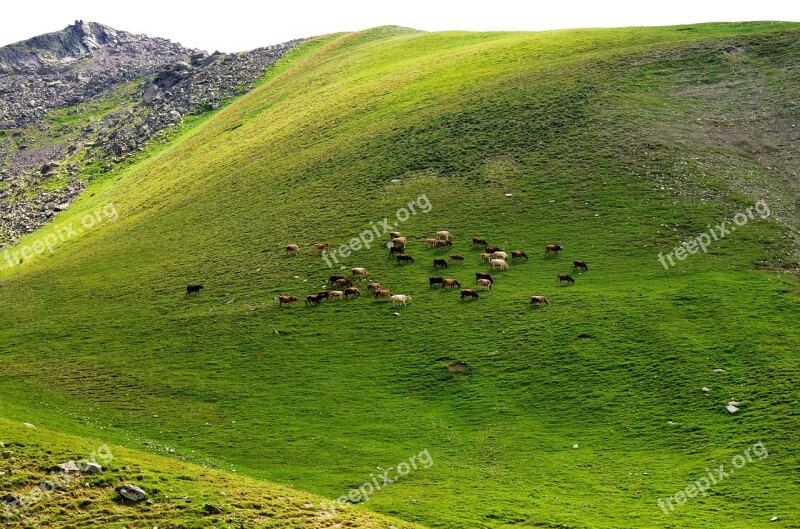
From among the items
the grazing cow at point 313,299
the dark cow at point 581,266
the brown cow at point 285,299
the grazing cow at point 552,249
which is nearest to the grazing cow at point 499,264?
the grazing cow at point 552,249

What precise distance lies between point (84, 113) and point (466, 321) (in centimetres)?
14012

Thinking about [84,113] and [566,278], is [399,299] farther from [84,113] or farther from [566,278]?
[84,113]

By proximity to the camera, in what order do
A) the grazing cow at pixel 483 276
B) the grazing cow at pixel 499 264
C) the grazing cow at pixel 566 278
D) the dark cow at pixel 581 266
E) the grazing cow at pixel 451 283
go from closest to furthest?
the grazing cow at pixel 566 278, the grazing cow at pixel 451 283, the dark cow at pixel 581 266, the grazing cow at pixel 483 276, the grazing cow at pixel 499 264

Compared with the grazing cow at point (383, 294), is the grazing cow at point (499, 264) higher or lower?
higher

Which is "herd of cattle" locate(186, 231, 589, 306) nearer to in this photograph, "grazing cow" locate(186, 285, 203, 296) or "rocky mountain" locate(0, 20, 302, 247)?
"grazing cow" locate(186, 285, 203, 296)

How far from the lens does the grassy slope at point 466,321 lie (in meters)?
32.4

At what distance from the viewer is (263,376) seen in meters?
43.2

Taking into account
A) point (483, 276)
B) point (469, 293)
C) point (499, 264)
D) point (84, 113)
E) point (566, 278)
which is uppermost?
point (84, 113)

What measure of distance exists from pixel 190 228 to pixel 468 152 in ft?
90.3

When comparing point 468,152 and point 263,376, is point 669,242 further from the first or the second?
point 263,376

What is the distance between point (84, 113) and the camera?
160m

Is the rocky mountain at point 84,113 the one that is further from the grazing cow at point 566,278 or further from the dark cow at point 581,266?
the dark cow at point 581,266

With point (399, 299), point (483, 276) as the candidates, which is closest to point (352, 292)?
point (399, 299)

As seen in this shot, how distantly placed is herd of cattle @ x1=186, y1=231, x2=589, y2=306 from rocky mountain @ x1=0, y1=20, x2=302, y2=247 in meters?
58.8
